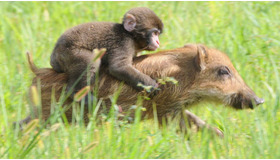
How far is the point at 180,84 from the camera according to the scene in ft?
22.6

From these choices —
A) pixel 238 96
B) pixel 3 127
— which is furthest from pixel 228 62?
pixel 3 127

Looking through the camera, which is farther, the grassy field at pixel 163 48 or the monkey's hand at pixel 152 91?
the monkey's hand at pixel 152 91

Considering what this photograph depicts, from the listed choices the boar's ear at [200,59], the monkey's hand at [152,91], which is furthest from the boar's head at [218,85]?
the monkey's hand at [152,91]

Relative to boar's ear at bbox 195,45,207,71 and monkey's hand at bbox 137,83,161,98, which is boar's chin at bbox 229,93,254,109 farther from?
monkey's hand at bbox 137,83,161,98

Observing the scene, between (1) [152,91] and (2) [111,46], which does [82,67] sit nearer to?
(2) [111,46]

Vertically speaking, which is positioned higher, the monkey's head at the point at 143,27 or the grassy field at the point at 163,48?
the monkey's head at the point at 143,27

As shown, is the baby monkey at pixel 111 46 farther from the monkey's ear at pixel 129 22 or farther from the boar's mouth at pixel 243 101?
the boar's mouth at pixel 243 101

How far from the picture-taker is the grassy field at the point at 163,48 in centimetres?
555

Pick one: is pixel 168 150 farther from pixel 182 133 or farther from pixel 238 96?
pixel 238 96

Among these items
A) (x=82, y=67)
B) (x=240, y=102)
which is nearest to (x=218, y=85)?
(x=240, y=102)

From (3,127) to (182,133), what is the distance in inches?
83.4

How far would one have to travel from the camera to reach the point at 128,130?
6160 mm

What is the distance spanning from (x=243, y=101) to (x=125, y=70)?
1.60 m

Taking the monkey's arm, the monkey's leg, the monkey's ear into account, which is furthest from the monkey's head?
the monkey's leg
